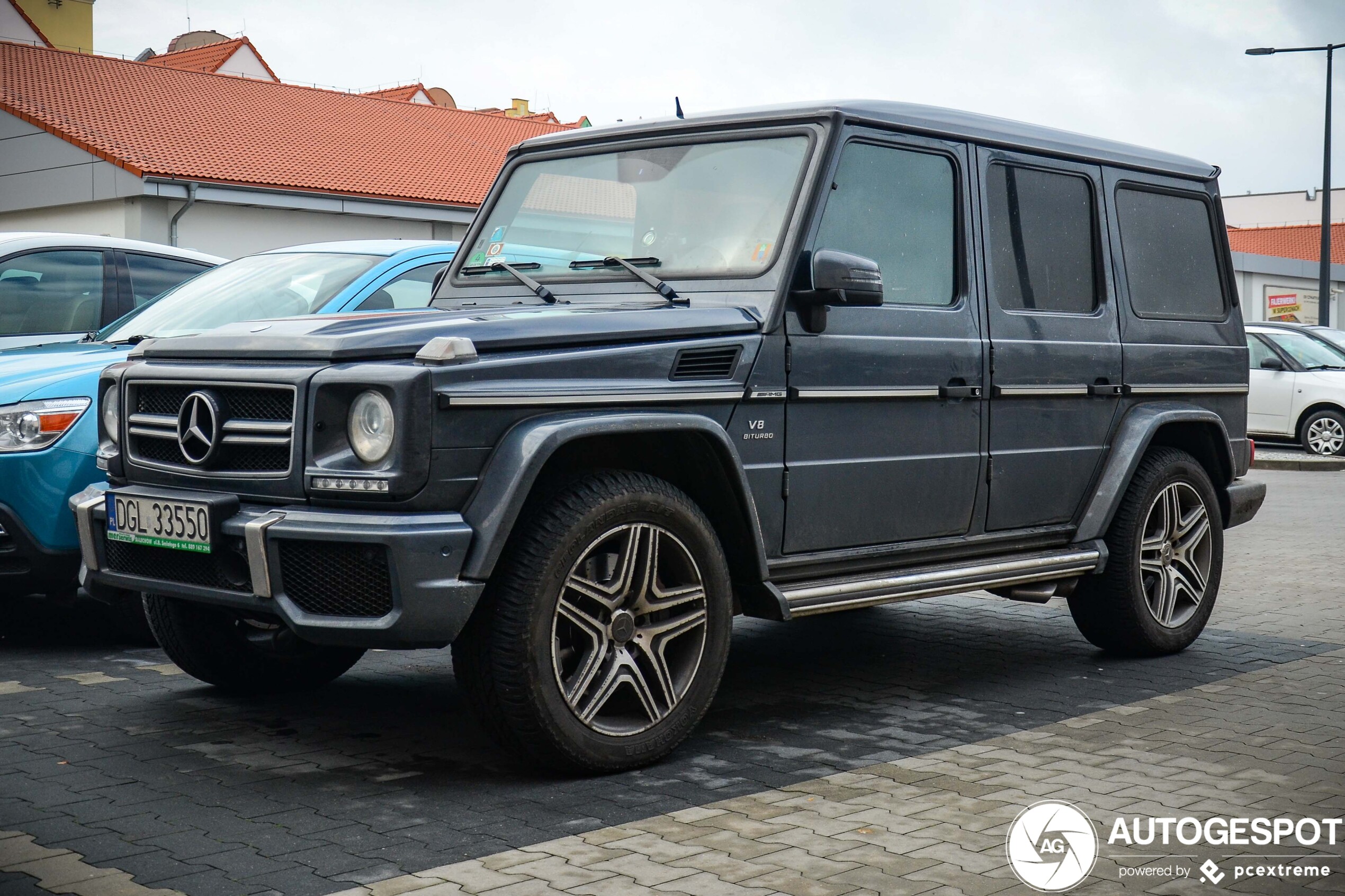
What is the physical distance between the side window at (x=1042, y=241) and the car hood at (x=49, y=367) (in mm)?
3636

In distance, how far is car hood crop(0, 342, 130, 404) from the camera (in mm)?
6043

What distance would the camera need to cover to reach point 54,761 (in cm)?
462

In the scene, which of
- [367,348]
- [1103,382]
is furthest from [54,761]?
[1103,382]

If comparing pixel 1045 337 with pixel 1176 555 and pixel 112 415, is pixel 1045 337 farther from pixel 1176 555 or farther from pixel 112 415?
pixel 112 415

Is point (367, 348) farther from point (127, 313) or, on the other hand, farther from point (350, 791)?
point (127, 313)

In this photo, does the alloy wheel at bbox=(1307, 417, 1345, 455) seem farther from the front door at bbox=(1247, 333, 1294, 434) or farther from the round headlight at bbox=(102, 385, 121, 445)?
the round headlight at bbox=(102, 385, 121, 445)

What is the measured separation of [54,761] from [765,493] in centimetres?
240

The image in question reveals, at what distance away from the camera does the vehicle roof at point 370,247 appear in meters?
7.18

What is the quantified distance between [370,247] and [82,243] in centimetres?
181

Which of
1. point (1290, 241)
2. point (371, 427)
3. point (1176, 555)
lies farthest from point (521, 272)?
point (1290, 241)

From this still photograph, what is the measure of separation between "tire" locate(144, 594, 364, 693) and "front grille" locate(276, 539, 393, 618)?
41.6 inches

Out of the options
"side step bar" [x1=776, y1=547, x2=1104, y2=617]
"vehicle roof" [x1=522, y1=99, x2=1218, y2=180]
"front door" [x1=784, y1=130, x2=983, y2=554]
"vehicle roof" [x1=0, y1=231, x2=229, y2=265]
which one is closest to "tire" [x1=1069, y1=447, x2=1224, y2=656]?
"side step bar" [x1=776, y1=547, x2=1104, y2=617]

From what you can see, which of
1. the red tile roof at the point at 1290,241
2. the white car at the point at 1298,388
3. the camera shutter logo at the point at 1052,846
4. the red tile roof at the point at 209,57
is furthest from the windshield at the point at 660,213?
the red tile roof at the point at 1290,241

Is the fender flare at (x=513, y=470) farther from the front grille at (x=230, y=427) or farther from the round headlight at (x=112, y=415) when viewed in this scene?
the round headlight at (x=112, y=415)
